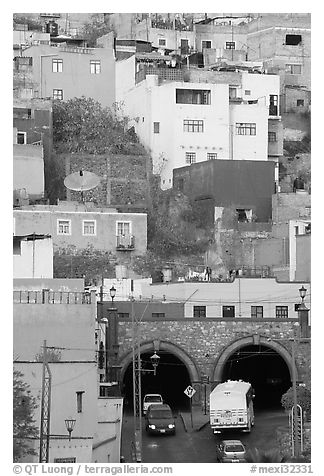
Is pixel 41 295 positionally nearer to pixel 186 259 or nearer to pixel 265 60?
pixel 186 259

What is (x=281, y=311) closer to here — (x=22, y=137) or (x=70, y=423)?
(x=22, y=137)

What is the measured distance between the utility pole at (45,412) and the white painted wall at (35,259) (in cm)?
900

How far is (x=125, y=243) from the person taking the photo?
62.9 metres

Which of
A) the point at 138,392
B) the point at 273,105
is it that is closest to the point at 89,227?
the point at 138,392

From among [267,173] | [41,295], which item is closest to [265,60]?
[267,173]

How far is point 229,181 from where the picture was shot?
6500cm

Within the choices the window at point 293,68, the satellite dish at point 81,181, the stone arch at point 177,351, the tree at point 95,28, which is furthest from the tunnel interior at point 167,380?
the window at point 293,68

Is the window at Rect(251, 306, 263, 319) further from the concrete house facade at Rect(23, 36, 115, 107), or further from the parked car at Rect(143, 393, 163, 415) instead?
the concrete house facade at Rect(23, 36, 115, 107)

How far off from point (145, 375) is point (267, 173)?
13025 mm

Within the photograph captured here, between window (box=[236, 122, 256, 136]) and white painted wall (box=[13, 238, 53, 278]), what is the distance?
16053 millimetres

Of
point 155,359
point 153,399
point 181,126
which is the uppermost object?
point 181,126

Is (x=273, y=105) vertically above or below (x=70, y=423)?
above

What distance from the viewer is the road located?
1797 inches

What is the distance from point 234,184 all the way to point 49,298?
67.6 ft
